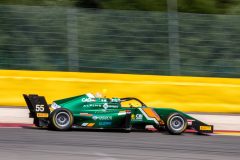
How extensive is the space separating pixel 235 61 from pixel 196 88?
39.7 inches

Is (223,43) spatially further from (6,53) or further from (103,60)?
(6,53)

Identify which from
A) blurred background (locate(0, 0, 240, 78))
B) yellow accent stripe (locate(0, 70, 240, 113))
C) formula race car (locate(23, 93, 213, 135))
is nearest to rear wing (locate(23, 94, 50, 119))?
formula race car (locate(23, 93, 213, 135))

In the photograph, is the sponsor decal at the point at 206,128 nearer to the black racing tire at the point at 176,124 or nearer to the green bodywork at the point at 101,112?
the black racing tire at the point at 176,124

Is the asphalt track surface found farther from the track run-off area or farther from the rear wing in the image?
the rear wing

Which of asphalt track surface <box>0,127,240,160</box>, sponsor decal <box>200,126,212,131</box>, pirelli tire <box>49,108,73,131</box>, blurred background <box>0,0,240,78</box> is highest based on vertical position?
blurred background <box>0,0,240,78</box>

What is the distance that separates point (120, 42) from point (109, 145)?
3.74m

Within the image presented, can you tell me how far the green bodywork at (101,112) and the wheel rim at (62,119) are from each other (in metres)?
0.14

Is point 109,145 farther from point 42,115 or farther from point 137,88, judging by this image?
point 137,88

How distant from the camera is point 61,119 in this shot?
1052 centimetres

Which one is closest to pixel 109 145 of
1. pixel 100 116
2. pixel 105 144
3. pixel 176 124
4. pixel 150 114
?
pixel 105 144

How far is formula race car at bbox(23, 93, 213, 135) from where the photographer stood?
34.5 ft

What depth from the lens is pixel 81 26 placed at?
12.7 metres

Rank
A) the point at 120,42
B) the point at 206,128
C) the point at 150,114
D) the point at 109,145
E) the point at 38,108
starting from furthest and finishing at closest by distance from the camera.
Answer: the point at 120,42
the point at 206,128
the point at 150,114
the point at 38,108
the point at 109,145

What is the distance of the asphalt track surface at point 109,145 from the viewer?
8500mm
